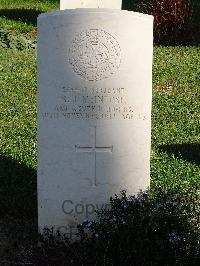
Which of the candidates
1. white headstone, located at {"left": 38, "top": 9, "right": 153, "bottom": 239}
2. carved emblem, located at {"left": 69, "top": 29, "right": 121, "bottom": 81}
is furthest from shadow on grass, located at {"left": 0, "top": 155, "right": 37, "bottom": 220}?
carved emblem, located at {"left": 69, "top": 29, "right": 121, "bottom": 81}

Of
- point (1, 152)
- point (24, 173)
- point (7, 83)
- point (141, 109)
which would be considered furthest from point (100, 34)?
point (7, 83)

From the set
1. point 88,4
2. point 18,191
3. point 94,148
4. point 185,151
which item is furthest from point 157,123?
point 94,148

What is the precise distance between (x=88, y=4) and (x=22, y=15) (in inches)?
589

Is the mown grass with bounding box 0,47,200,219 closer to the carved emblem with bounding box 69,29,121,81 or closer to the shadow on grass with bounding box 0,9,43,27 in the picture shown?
the carved emblem with bounding box 69,29,121,81

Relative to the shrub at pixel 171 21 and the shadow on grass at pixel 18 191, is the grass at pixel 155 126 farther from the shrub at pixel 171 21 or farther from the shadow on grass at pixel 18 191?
the shrub at pixel 171 21

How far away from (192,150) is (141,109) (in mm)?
2532

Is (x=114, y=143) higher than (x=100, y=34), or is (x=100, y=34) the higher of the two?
(x=100, y=34)

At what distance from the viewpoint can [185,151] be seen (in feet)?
22.5

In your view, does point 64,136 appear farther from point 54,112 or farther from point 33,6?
point 33,6

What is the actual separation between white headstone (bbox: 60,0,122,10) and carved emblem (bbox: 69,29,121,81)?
2.26 ft

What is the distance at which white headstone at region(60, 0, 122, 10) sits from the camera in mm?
4965

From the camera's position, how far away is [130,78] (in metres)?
4.42

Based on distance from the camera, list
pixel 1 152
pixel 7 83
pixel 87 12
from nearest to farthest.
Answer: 1. pixel 87 12
2. pixel 1 152
3. pixel 7 83

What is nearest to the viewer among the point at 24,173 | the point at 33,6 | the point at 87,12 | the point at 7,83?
the point at 87,12
